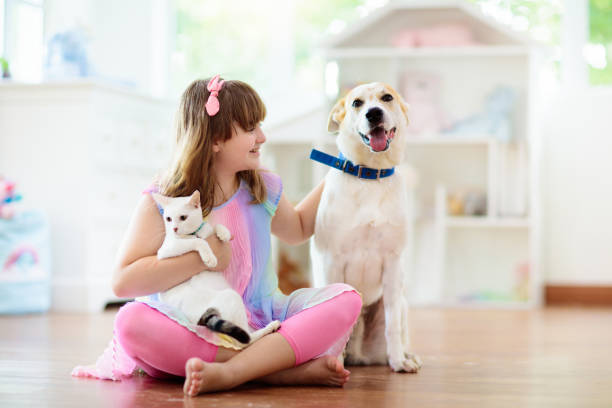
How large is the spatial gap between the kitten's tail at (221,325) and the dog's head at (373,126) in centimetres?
53

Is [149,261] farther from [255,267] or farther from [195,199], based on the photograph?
[255,267]

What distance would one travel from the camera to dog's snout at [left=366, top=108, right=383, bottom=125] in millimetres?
1784

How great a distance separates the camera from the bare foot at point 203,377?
1447 millimetres

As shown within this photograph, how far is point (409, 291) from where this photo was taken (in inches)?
169

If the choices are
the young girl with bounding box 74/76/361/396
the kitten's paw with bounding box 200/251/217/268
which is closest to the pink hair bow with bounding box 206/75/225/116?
the young girl with bounding box 74/76/361/396

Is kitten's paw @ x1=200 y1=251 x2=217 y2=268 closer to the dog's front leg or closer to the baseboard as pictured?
the dog's front leg

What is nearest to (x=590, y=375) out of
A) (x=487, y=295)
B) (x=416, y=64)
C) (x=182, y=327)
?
(x=182, y=327)

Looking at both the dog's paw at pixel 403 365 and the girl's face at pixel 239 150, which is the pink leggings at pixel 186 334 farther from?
the girl's face at pixel 239 150

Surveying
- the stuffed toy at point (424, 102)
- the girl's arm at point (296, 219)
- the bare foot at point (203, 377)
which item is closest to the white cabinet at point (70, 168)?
the stuffed toy at point (424, 102)

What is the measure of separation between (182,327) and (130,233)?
0.25 meters

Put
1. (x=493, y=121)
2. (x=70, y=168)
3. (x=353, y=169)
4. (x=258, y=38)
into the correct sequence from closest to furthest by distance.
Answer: (x=353, y=169) < (x=70, y=168) < (x=493, y=121) < (x=258, y=38)

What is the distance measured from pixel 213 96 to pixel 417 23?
2803 millimetres

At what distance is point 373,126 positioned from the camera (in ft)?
5.89

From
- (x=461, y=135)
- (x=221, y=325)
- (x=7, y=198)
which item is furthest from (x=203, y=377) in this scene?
(x=461, y=135)
